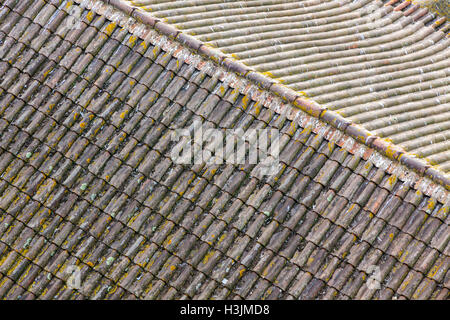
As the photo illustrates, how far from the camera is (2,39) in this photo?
9641 millimetres

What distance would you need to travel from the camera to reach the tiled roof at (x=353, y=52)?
29.2ft

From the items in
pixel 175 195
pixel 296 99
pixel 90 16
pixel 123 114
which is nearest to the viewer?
pixel 175 195

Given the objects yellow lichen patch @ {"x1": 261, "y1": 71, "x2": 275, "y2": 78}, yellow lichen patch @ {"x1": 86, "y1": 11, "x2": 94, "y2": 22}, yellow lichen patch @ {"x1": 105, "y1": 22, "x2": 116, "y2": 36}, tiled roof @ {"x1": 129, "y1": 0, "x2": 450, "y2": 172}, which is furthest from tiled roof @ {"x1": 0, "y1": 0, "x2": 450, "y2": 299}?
tiled roof @ {"x1": 129, "y1": 0, "x2": 450, "y2": 172}

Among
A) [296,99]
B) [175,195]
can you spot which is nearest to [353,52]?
[296,99]

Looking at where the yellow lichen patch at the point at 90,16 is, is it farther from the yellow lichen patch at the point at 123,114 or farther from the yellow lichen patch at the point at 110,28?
the yellow lichen patch at the point at 123,114

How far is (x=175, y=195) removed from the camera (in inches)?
329

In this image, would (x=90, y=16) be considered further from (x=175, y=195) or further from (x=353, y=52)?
(x=353, y=52)

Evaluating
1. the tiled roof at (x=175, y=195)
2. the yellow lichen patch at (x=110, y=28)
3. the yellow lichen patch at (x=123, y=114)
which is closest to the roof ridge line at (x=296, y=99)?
the tiled roof at (x=175, y=195)

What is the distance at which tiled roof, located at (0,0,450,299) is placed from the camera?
7.83 meters

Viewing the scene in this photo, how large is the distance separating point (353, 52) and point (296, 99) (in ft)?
6.47

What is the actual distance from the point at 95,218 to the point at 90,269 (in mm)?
617
